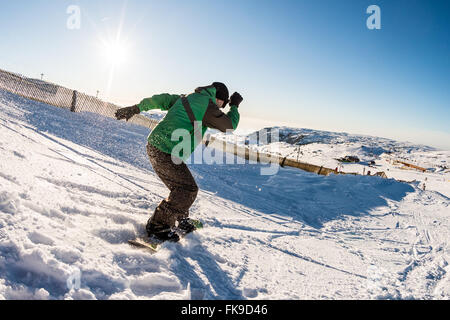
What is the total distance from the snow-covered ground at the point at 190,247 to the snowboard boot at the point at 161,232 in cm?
13

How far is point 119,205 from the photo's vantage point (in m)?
3.47

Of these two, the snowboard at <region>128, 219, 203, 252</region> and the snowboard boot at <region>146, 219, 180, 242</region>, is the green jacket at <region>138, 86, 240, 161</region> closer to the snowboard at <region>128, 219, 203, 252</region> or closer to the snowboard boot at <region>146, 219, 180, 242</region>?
the snowboard boot at <region>146, 219, 180, 242</region>

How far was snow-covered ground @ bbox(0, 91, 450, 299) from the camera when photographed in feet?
5.48

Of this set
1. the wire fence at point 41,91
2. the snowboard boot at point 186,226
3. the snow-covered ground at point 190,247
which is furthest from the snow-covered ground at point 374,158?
the wire fence at point 41,91

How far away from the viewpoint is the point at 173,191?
8.68ft

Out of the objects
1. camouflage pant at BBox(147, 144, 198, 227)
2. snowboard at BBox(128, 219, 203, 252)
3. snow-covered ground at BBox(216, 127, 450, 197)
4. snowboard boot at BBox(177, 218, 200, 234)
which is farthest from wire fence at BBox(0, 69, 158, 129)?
snowboard at BBox(128, 219, 203, 252)

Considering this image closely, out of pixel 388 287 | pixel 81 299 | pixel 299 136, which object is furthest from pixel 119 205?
pixel 299 136

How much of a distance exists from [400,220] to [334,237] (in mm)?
2979

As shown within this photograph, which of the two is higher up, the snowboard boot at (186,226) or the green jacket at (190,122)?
the green jacket at (190,122)

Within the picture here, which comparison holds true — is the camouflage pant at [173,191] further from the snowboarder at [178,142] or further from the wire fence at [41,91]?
the wire fence at [41,91]

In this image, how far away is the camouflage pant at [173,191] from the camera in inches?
103

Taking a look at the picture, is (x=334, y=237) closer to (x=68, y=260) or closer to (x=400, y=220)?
(x=400, y=220)

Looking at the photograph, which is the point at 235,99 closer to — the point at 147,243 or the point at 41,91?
the point at 147,243
